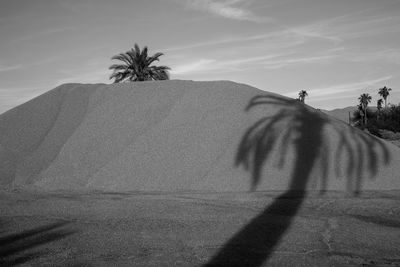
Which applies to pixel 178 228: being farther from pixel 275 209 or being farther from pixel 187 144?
pixel 187 144

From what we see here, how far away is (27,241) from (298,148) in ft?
24.8

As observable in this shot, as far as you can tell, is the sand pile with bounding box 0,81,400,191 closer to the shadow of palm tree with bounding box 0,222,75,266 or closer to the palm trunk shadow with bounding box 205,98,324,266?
the palm trunk shadow with bounding box 205,98,324,266

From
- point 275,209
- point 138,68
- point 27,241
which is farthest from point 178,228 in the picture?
point 138,68

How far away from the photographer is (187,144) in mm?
11141

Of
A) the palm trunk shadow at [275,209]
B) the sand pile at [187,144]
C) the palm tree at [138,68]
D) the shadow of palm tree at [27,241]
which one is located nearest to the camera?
the shadow of palm tree at [27,241]

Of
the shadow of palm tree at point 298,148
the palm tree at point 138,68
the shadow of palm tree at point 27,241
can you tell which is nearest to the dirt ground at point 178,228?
the shadow of palm tree at point 27,241

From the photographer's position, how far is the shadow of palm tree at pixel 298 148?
9258mm

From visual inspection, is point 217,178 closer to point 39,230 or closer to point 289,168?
point 289,168

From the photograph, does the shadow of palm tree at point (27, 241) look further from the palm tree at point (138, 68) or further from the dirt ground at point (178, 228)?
the palm tree at point (138, 68)

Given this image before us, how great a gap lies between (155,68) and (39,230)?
19613 mm

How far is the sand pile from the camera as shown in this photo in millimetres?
9844

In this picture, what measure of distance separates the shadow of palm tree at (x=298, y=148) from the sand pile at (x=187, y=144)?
3cm

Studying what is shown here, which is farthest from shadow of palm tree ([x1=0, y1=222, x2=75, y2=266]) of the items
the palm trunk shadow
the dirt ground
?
the palm trunk shadow

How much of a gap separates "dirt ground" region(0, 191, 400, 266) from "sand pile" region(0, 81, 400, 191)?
126cm
